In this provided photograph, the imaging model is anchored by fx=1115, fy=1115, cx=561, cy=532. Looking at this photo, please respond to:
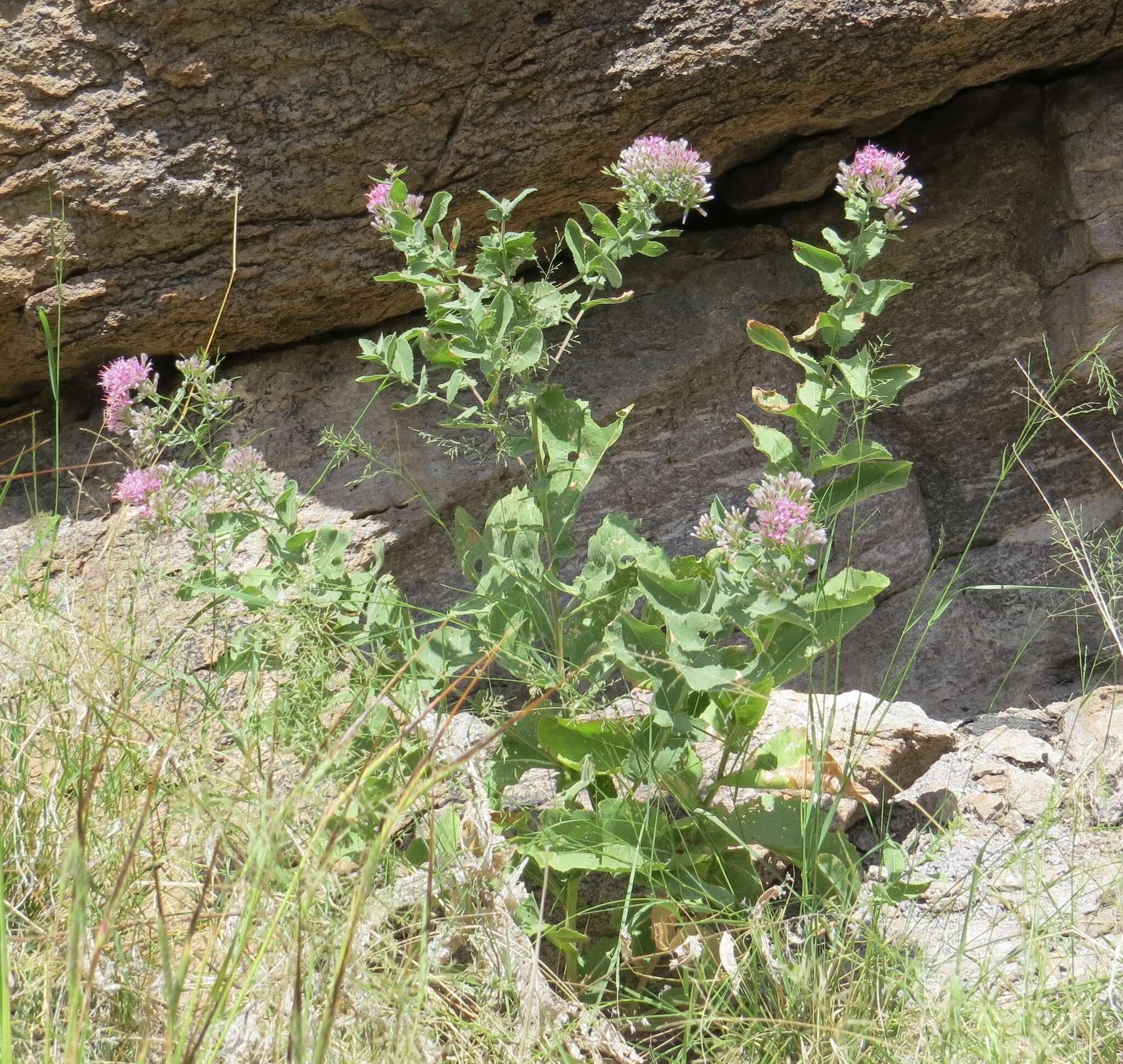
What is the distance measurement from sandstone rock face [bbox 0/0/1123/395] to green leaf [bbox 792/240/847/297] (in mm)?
840

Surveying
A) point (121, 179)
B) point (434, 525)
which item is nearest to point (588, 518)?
point (434, 525)

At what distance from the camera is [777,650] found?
1.84 meters

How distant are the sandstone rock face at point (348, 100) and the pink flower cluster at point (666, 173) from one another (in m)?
0.76

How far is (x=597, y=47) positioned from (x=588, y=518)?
1177mm

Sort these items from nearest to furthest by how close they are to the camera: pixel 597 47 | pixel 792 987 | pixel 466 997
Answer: pixel 792 987 < pixel 466 997 < pixel 597 47

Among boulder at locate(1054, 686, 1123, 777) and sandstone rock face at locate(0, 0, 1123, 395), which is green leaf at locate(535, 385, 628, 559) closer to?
sandstone rock face at locate(0, 0, 1123, 395)

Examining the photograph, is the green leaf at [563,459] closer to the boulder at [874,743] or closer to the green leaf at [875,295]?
the green leaf at [875,295]

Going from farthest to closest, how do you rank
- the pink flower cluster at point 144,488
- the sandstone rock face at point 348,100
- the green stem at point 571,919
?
the sandstone rock face at point 348,100 → the pink flower cluster at point 144,488 → the green stem at point 571,919

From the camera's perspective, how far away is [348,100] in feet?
8.52

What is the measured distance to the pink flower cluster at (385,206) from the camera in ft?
6.13

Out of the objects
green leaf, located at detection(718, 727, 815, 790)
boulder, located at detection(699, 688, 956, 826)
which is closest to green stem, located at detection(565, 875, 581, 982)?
green leaf, located at detection(718, 727, 815, 790)

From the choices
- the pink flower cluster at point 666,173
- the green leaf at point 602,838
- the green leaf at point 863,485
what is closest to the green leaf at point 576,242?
the pink flower cluster at point 666,173

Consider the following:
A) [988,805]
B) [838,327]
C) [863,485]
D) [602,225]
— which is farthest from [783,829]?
[602,225]

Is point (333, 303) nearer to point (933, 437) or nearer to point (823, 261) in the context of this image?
point (823, 261)
